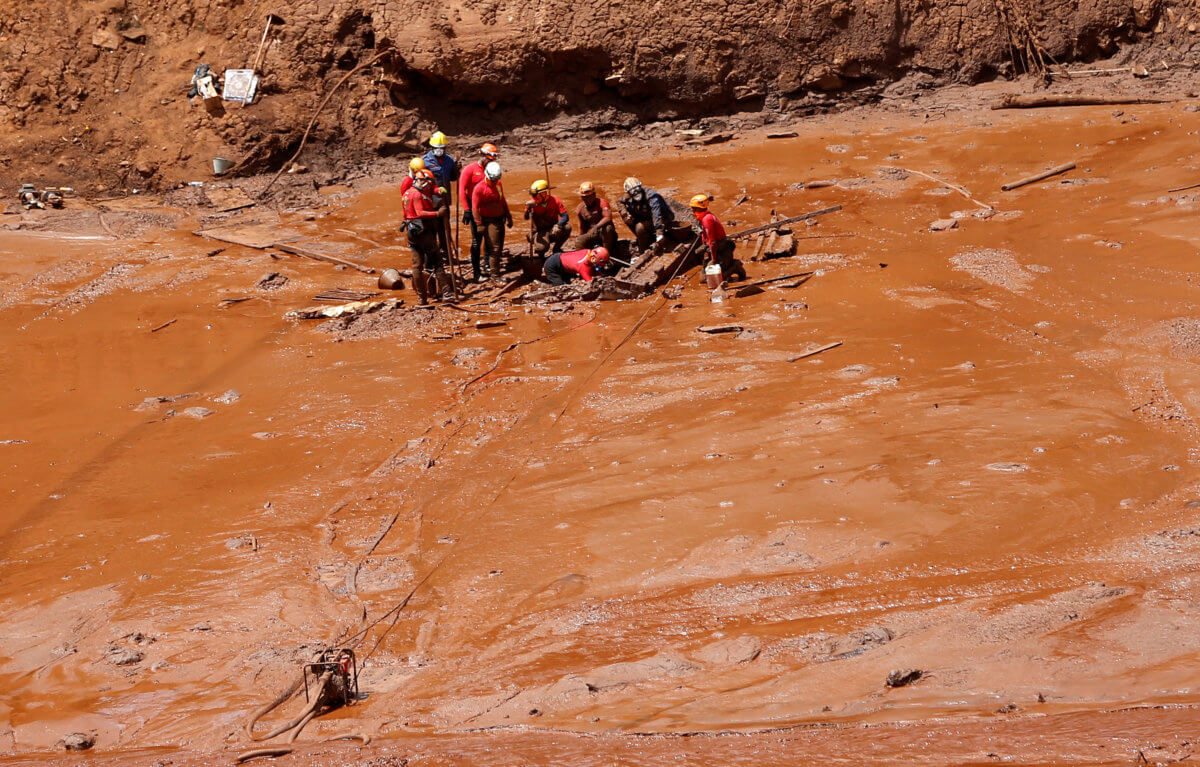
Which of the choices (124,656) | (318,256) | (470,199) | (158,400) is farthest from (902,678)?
(318,256)

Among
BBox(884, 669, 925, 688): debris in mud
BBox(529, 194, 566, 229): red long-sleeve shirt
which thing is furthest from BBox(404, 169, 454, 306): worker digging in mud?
BBox(884, 669, 925, 688): debris in mud

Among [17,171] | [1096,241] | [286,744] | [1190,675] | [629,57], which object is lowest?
[286,744]

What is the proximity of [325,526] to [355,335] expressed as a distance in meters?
4.25

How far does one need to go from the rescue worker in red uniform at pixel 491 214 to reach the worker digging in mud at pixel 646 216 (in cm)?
138

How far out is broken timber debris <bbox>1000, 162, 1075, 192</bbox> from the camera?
1270 cm

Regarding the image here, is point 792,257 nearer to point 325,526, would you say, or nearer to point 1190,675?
point 325,526

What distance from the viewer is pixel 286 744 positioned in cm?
473

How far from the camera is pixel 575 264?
11828mm

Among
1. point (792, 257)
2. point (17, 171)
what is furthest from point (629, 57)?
point (17, 171)

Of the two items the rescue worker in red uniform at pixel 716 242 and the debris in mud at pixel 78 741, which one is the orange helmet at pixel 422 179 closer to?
the rescue worker in red uniform at pixel 716 242

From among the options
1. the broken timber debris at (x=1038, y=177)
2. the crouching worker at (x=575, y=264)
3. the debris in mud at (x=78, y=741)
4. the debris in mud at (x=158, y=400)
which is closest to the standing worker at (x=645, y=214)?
the crouching worker at (x=575, y=264)

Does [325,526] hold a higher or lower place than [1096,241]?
lower

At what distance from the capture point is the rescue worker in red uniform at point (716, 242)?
10945mm

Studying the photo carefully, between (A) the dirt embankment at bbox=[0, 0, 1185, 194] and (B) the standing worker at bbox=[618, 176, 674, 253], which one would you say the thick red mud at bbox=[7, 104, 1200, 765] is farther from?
(A) the dirt embankment at bbox=[0, 0, 1185, 194]
